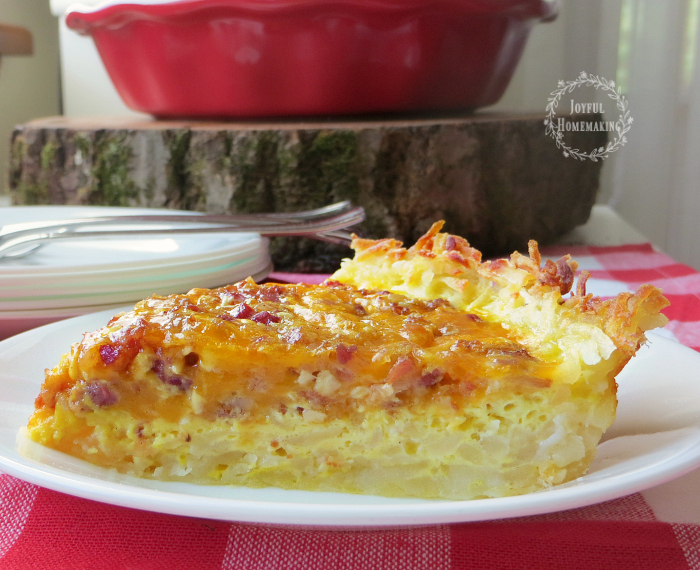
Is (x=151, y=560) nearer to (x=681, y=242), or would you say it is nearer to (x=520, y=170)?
(x=520, y=170)

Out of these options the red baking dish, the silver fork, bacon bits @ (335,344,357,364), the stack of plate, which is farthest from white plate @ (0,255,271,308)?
the red baking dish

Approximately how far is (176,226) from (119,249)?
12 cm

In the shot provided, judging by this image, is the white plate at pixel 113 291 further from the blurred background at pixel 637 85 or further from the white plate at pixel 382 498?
the blurred background at pixel 637 85

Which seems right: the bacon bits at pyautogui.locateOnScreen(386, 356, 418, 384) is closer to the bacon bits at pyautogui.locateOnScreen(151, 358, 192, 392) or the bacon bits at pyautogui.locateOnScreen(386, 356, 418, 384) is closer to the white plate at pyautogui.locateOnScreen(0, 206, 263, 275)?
the bacon bits at pyautogui.locateOnScreen(151, 358, 192, 392)

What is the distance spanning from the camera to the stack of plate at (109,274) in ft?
3.47

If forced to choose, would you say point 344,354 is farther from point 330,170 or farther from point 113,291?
point 330,170

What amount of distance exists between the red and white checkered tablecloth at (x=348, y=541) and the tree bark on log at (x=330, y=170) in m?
1.05

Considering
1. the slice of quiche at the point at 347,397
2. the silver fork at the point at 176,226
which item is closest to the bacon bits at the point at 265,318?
the slice of quiche at the point at 347,397

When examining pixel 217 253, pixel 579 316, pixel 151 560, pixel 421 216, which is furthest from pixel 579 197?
pixel 151 560

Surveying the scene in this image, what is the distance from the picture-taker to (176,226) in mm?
1396

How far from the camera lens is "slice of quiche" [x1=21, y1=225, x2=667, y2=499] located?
0.64 metres

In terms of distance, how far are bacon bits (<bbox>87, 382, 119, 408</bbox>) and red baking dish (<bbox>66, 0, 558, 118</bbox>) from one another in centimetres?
108

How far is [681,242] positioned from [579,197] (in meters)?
0.60

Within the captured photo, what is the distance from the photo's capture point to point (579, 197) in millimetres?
1944
